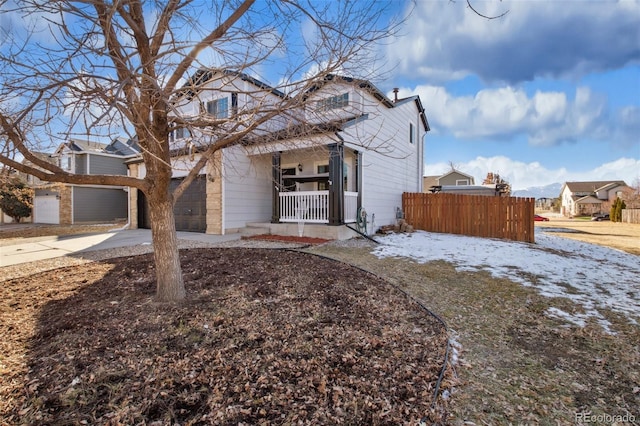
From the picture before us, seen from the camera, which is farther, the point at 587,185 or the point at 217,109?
the point at 587,185

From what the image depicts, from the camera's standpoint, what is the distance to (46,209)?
68.7 feet

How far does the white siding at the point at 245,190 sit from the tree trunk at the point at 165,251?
6211 millimetres

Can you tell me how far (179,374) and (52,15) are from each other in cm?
367

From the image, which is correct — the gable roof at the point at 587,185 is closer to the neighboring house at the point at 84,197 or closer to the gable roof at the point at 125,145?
the gable roof at the point at 125,145

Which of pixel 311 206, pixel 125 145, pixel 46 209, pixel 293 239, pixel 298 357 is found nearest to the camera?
pixel 298 357

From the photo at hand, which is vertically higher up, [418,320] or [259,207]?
[259,207]

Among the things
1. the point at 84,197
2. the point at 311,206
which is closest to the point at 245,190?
the point at 311,206

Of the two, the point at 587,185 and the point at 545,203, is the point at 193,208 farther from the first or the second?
the point at 545,203

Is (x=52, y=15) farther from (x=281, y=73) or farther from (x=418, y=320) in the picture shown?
(x=418, y=320)

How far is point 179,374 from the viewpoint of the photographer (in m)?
2.24

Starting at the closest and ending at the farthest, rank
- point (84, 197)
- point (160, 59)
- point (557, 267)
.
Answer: point (160, 59)
point (557, 267)
point (84, 197)

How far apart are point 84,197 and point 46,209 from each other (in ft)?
14.7

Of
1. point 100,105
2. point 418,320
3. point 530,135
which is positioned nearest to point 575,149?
point 530,135

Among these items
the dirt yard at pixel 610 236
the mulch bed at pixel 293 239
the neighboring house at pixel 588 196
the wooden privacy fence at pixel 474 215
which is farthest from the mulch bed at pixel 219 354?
the neighboring house at pixel 588 196
